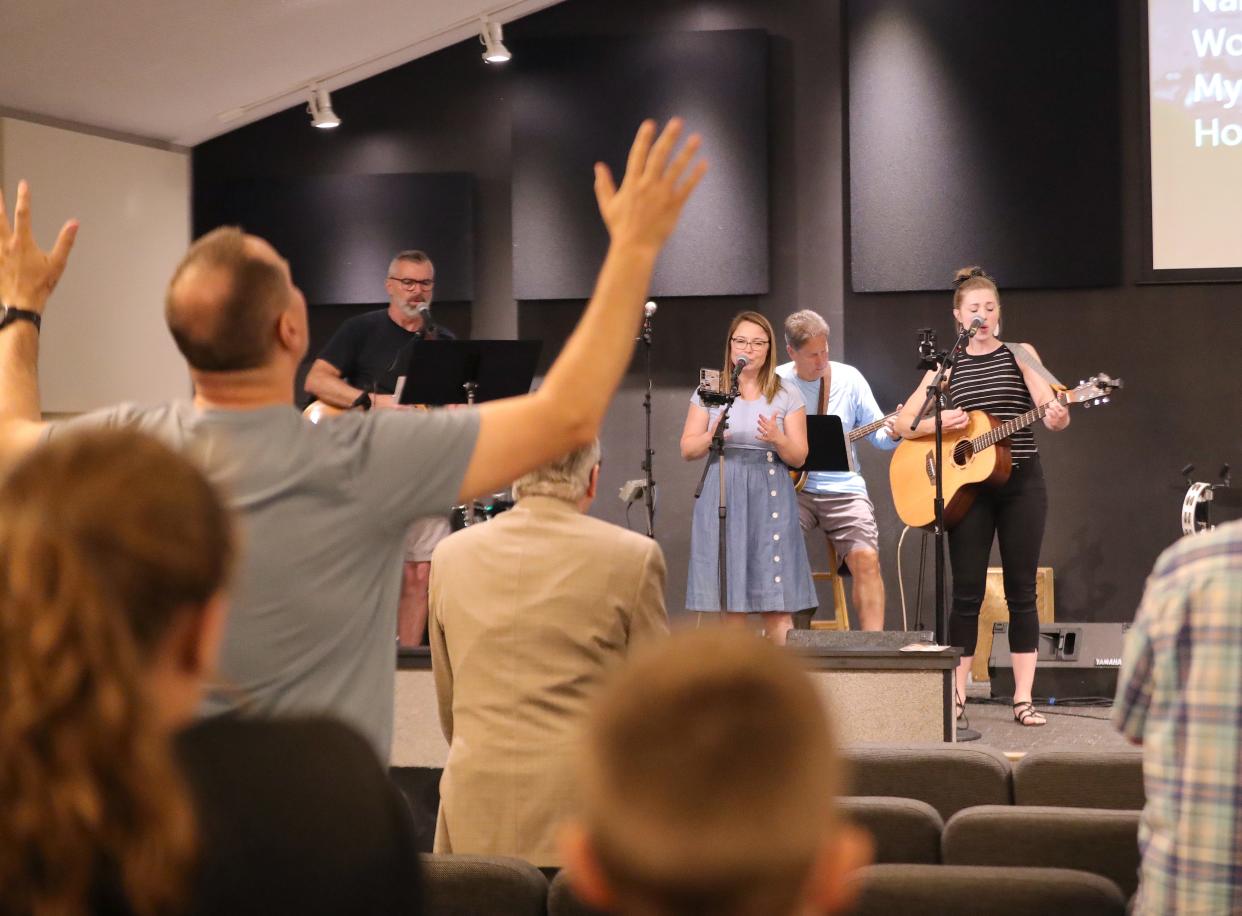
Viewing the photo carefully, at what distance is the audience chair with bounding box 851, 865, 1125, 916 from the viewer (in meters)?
1.82

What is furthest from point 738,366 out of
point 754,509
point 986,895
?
point 986,895

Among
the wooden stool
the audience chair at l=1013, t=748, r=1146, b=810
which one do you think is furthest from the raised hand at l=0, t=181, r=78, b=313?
the wooden stool

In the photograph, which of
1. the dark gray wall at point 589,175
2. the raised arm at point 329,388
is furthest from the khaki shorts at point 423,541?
the dark gray wall at point 589,175

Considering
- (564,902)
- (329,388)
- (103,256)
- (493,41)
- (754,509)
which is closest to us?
(564,902)

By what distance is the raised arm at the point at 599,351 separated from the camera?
5.25 feet

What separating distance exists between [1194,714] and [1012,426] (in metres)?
4.25

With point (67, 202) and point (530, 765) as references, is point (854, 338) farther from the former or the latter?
point (530, 765)

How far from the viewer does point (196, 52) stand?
7.57m

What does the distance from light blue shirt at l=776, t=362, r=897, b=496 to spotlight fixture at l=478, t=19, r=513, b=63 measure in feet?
8.16

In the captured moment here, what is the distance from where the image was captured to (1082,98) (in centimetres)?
795

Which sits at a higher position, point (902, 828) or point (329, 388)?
point (329, 388)

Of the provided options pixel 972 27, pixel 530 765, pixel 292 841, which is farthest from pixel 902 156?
pixel 292 841

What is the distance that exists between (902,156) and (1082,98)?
1.01 meters

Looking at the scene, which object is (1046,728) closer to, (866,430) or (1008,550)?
(1008,550)
